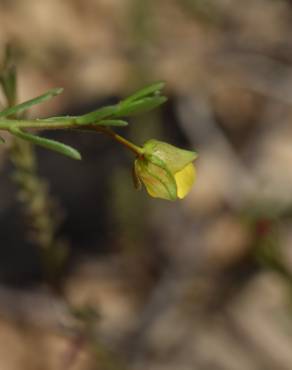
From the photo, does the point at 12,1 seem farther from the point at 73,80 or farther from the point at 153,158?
the point at 153,158

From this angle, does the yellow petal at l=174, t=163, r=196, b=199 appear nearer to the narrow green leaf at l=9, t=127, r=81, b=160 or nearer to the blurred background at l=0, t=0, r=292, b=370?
the narrow green leaf at l=9, t=127, r=81, b=160

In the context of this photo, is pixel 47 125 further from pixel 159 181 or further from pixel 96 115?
pixel 159 181

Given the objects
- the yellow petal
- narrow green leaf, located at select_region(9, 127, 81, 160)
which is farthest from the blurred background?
narrow green leaf, located at select_region(9, 127, 81, 160)

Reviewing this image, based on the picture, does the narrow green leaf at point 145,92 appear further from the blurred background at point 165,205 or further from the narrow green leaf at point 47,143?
the blurred background at point 165,205

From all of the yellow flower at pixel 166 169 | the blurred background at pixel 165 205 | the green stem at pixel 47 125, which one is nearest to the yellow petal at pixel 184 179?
the yellow flower at pixel 166 169

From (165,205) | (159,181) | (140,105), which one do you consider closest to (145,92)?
(140,105)

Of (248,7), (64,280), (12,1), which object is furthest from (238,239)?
(12,1)

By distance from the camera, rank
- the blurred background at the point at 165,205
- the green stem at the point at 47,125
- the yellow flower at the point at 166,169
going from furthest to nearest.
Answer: the blurred background at the point at 165,205 → the yellow flower at the point at 166,169 → the green stem at the point at 47,125
